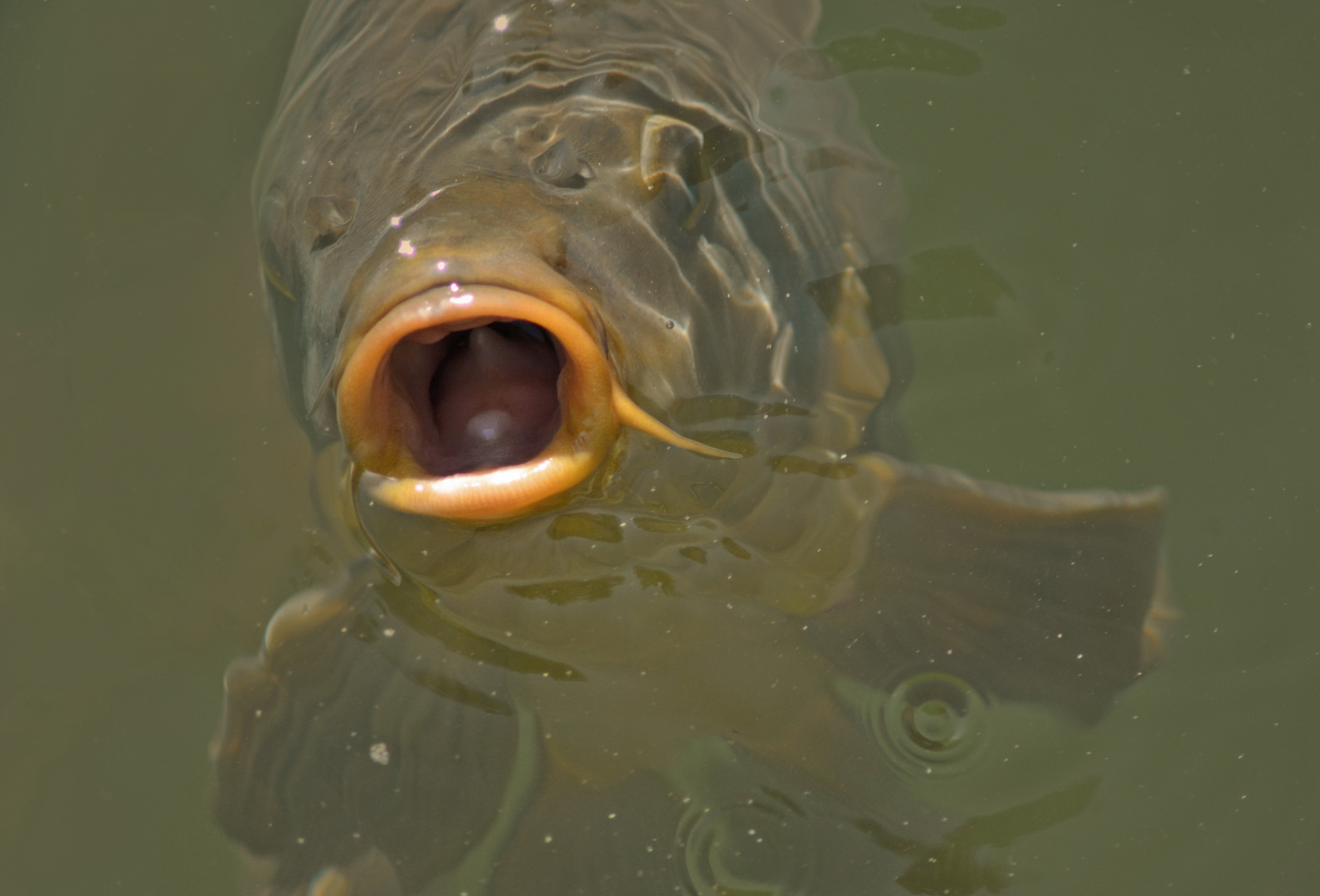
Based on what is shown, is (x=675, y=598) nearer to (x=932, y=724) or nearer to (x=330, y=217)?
(x=932, y=724)

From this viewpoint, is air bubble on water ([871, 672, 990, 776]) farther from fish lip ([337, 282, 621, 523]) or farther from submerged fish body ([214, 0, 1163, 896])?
fish lip ([337, 282, 621, 523])

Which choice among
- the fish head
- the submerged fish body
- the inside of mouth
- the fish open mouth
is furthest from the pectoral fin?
the inside of mouth

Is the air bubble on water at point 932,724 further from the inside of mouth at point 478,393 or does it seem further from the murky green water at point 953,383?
the inside of mouth at point 478,393

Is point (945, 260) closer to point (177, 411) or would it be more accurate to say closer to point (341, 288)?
point (341, 288)

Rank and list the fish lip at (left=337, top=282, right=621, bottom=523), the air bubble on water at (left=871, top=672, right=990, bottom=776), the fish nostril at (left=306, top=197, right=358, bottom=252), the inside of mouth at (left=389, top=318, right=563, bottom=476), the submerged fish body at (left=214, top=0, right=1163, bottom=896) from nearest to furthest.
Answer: the fish lip at (left=337, top=282, right=621, bottom=523) < the inside of mouth at (left=389, top=318, right=563, bottom=476) < the fish nostril at (left=306, top=197, right=358, bottom=252) < the submerged fish body at (left=214, top=0, right=1163, bottom=896) < the air bubble on water at (left=871, top=672, right=990, bottom=776)

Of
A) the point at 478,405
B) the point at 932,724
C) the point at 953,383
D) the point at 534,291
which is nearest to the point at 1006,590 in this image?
the point at 932,724

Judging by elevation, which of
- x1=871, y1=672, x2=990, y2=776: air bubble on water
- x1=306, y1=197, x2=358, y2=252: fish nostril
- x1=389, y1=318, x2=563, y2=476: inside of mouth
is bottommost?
x1=871, y1=672, x2=990, y2=776: air bubble on water

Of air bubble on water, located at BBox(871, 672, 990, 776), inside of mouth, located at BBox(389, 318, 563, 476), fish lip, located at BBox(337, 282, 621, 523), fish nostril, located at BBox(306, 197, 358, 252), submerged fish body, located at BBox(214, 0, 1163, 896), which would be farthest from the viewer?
air bubble on water, located at BBox(871, 672, 990, 776)
